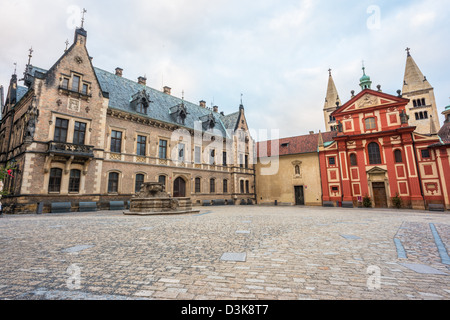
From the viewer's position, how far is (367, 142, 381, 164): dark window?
87.7 ft

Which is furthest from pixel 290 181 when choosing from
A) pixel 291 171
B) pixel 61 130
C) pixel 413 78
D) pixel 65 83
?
pixel 413 78

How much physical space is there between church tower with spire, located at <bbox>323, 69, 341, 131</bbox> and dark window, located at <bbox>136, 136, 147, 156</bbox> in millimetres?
51503

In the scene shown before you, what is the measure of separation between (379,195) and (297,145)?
12324 mm

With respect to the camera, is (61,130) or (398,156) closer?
(61,130)

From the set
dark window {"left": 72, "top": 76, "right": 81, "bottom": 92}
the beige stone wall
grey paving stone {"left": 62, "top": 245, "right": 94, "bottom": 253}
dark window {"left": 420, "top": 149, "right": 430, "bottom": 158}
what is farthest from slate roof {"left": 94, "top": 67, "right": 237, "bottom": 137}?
dark window {"left": 420, "top": 149, "right": 430, "bottom": 158}

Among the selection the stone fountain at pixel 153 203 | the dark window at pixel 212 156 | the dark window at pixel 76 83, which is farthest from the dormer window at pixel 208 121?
the stone fountain at pixel 153 203

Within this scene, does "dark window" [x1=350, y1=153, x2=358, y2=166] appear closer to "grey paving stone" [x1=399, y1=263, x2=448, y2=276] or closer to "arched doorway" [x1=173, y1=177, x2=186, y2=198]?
"arched doorway" [x1=173, y1=177, x2=186, y2=198]

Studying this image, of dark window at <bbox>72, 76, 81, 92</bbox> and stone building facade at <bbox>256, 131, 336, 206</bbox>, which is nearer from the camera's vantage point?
dark window at <bbox>72, 76, 81, 92</bbox>

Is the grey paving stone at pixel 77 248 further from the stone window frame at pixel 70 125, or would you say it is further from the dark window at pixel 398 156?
the dark window at pixel 398 156

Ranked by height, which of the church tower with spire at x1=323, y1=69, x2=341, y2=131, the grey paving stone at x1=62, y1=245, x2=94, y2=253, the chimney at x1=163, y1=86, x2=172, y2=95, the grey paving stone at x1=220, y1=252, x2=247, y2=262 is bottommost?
the grey paving stone at x1=220, y1=252, x2=247, y2=262

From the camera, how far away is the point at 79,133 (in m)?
19.1

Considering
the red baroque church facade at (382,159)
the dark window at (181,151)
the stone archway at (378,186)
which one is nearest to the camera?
the red baroque church facade at (382,159)

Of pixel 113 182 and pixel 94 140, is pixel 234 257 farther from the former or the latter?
pixel 94 140

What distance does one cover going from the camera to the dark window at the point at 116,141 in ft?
69.9
